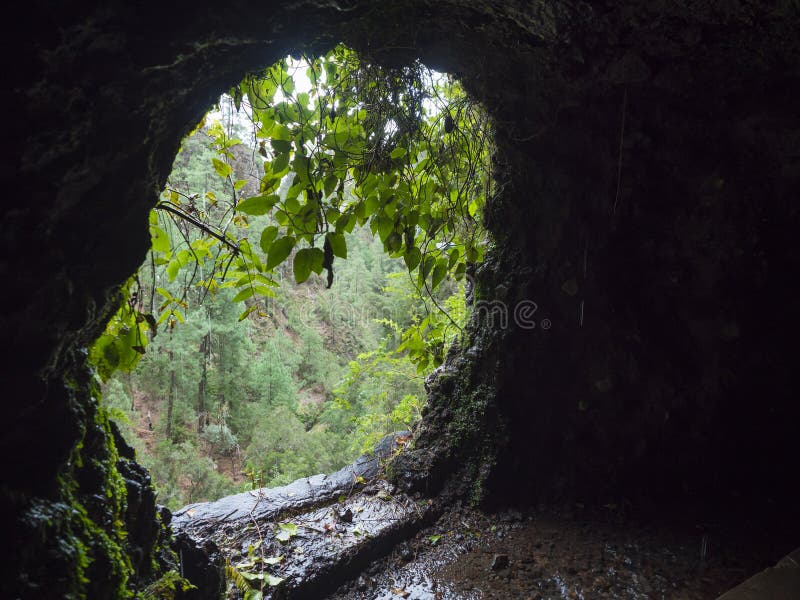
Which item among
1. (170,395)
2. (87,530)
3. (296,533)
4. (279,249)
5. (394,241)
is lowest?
(296,533)

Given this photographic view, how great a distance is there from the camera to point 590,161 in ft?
7.83

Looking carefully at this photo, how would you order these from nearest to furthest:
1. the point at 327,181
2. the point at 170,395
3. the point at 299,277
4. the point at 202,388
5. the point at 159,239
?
A: the point at 299,277
the point at 159,239
the point at 327,181
the point at 170,395
the point at 202,388

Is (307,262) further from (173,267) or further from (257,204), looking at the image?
(173,267)

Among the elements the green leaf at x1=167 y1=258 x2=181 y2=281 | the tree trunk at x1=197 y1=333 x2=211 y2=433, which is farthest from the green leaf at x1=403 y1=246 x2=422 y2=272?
the tree trunk at x1=197 y1=333 x2=211 y2=433

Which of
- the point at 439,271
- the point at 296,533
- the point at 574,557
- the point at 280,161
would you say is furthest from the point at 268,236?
the point at 574,557

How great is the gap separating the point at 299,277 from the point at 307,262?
0.20 feet

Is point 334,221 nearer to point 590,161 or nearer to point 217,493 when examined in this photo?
point 590,161

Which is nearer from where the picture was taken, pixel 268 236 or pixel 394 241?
pixel 268 236

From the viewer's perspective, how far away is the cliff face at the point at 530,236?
93 cm

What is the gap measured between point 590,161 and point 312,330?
15.6 metres

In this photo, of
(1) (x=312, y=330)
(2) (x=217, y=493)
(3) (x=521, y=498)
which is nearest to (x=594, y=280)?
(3) (x=521, y=498)

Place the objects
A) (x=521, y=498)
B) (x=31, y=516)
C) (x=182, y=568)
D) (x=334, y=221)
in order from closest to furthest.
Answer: (x=31, y=516)
(x=182, y=568)
(x=334, y=221)
(x=521, y=498)

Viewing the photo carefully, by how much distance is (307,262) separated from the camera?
1.48 metres

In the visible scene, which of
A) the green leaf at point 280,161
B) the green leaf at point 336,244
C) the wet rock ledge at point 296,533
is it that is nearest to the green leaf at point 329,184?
the green leaf at point 280,161
